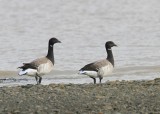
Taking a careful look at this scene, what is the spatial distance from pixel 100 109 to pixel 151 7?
1221 inches

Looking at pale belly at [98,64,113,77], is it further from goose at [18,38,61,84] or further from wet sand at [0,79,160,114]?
wet sand at [0,79,160,114]

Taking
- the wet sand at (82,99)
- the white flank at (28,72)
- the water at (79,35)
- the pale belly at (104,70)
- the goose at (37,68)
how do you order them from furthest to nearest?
1. the water at (79,35)
2. the pale belly at (104,70)
3. the goose at (37,68)
4. the white flank at (28,72)
5. the wet sand at (82,99)

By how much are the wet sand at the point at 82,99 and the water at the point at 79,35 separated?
438cm

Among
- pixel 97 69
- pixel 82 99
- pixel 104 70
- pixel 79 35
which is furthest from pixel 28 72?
pixel 79 35

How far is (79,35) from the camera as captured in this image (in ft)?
101

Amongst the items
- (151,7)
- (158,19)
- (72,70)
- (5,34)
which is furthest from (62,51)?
(151,7)

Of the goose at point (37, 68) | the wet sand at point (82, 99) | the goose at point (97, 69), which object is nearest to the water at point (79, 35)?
the goose at point (37, 68)

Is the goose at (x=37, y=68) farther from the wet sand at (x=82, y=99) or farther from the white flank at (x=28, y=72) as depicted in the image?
the wet sand at (x=82, y=99)

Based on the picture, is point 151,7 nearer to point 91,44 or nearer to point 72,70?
point 91,44

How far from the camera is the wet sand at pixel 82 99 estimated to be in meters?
11.8

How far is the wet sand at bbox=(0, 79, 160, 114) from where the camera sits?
1175 centimetres

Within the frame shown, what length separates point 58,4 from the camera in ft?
146

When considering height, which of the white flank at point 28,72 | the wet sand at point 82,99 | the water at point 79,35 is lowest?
the wet sand at point 82,99

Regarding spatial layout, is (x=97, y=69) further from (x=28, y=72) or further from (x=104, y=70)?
(x=28, y=72)
